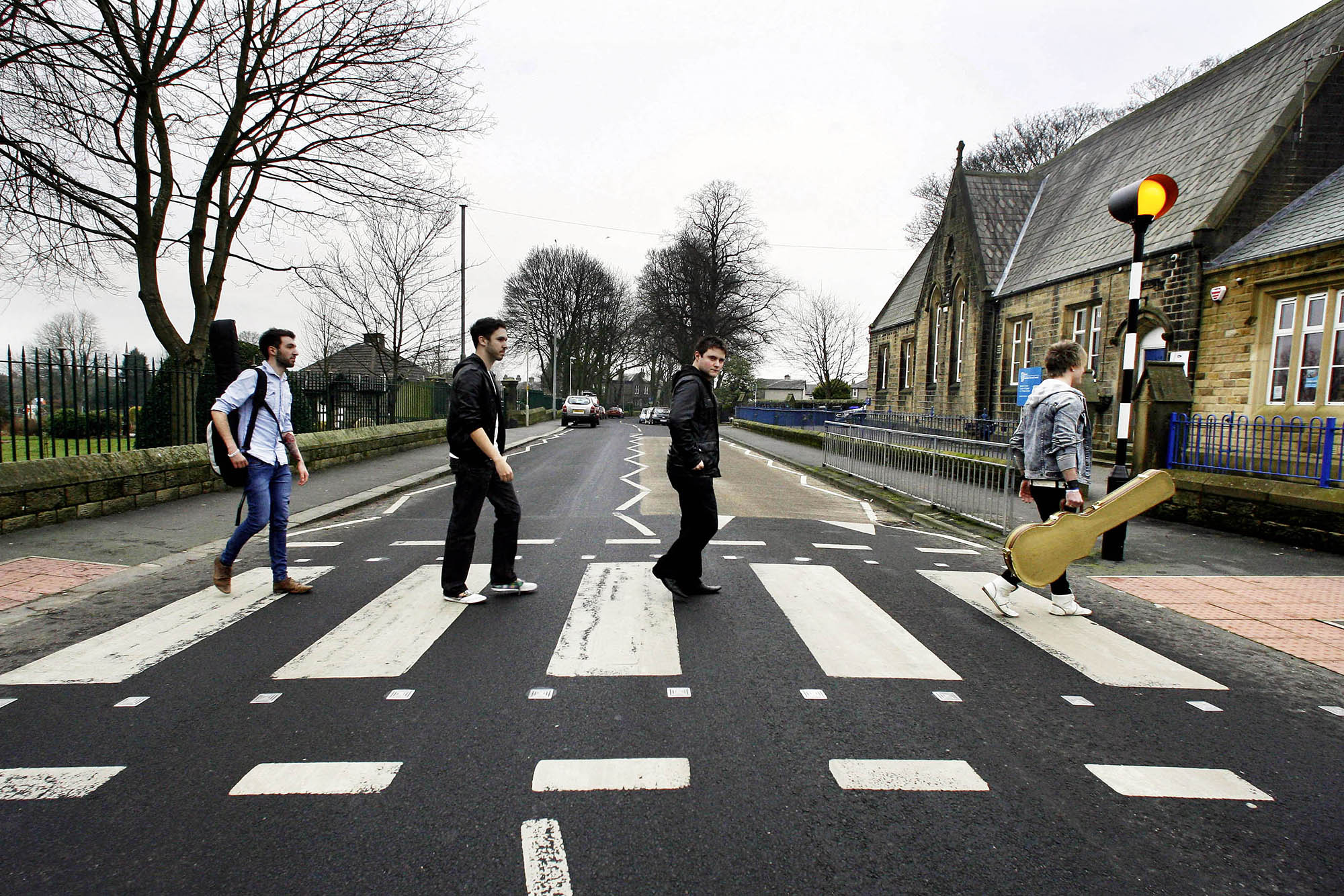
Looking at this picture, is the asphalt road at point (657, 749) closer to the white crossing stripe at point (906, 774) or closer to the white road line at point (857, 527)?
the white crossing stripe at point (906, 774)

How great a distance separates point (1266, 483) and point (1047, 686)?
697 centimetres

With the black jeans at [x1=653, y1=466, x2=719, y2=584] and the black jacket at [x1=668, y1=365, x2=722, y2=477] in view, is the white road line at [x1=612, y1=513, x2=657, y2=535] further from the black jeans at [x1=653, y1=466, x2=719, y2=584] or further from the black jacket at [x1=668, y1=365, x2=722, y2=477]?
the black jacket at [x1=668, y1=365, x2=722, y2=477]

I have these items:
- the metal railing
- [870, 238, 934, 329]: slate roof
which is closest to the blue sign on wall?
the metal railing

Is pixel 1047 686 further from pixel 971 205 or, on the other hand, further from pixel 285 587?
pixel 971 205

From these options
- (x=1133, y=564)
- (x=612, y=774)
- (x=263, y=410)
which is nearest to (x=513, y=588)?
(x=263, y=410)

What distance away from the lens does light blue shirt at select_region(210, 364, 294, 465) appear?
5223 millimetres

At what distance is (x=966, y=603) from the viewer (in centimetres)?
548

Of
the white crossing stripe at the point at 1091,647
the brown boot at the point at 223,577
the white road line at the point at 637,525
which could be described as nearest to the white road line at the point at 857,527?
the white road line at the point at 637,525

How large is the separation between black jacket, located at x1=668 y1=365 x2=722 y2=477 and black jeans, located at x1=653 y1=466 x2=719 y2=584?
0.31 ft

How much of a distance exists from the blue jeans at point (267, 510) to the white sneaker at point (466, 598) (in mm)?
1299

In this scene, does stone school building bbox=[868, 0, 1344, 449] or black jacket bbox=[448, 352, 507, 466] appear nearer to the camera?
black jacket bbox=[448, 352, 507, 466]

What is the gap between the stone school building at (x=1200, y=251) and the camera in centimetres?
1291

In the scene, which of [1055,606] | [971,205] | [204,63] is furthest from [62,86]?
[971,205]

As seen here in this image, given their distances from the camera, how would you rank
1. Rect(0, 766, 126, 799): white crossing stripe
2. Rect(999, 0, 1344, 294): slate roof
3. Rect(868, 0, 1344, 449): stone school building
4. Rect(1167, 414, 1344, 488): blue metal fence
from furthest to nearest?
Rect(999, 0, 1344, 294): slate roof, Rect(868, 0, 1344, 449): stone school building, Rect(1167, 414, 1344, 488): blue metal fence, Rect(0, 766, 126, 799): white crossing stripe
